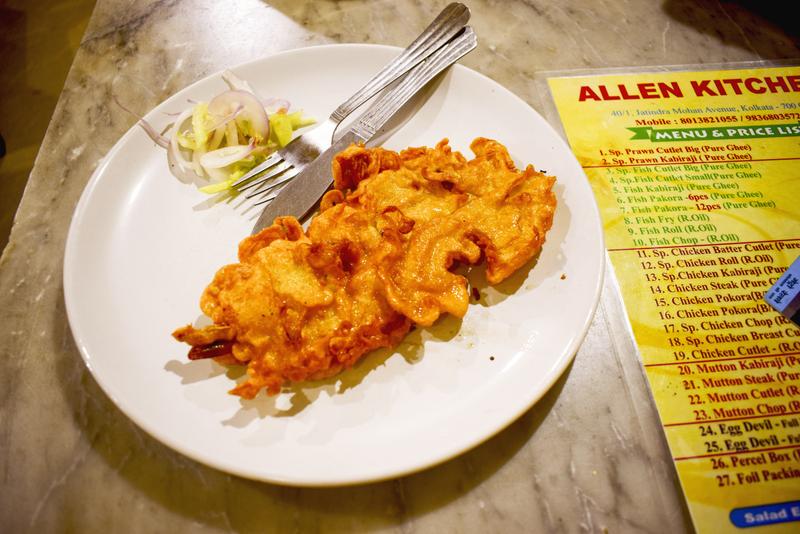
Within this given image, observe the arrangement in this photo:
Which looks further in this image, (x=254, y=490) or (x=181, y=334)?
(x=254, y=490)

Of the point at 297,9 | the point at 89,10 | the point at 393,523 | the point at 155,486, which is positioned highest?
the point at 89,10

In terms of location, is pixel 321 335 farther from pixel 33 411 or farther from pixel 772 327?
pixel 772 327

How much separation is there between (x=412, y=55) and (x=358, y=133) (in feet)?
2.10

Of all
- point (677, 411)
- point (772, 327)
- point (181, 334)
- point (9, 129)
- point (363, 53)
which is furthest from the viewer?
point (9, 129)

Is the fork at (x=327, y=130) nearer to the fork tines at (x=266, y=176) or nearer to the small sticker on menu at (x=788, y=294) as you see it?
the fork tines at (x=266, y=176)

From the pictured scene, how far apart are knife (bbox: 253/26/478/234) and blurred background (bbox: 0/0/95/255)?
3105mm

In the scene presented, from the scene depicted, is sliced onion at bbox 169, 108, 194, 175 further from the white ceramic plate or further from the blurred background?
the blurred background

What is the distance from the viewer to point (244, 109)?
2566 mm

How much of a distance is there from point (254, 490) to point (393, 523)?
572 mm

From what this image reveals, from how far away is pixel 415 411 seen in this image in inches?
72.9

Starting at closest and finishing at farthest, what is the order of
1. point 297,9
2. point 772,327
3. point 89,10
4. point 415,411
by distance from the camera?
point 415,411
point 772,327
point 297,9
point 89,10

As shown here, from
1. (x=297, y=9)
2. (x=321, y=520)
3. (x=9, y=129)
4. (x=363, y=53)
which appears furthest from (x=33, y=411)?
(x=9, y=129)

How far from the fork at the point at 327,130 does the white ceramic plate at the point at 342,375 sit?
0.21 metres

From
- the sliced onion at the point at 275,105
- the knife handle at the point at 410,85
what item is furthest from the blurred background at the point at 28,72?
the knife handle at the point at 410,85
